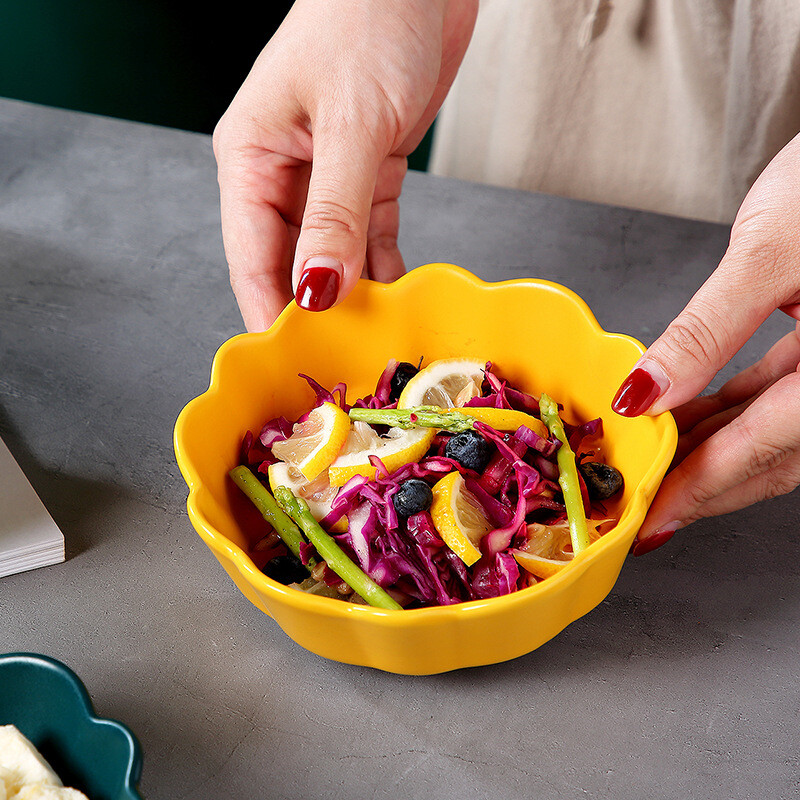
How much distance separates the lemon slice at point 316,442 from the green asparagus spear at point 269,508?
5cm

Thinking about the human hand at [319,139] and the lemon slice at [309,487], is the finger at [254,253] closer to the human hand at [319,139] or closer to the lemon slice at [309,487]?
the human hand at [319,139]

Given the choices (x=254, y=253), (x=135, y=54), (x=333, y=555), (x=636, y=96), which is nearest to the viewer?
(x=333, y=555)

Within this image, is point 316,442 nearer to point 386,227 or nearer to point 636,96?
point 386,227

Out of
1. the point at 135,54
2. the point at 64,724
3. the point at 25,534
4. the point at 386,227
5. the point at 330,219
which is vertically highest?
the point at 330,219

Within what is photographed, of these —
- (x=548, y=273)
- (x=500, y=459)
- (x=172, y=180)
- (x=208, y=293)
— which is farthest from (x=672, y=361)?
(x=172, y=180)

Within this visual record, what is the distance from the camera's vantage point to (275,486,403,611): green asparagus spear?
0.98 m

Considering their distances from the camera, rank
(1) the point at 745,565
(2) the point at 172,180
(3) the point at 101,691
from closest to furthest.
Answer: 1. (3) the point at 101,691
2. (1) the point at 745,565
3. (2) the point at 172,180

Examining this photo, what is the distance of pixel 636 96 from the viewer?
1.94m

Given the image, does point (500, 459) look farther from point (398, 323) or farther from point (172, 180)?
point (172, 180)

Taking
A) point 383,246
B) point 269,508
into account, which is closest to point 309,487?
point 269,508

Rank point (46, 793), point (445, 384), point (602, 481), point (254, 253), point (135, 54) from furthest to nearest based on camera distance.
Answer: point (135, 54)
point (254, 253)
point (445, 384)
point (602, 481)
point (46, 793)

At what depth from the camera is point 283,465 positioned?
1130mm

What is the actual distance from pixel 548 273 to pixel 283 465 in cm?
87

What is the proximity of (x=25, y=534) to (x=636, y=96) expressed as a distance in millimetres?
1591
